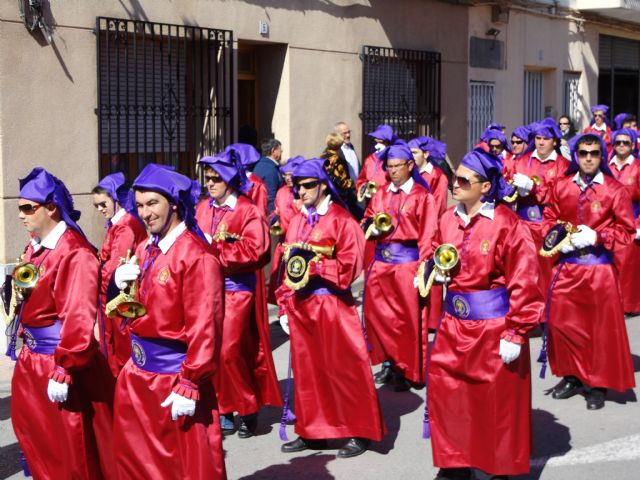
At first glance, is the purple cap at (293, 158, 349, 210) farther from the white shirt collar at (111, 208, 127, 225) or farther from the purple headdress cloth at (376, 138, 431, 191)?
the purple headdress cloth at (376, 138, 431, 191)

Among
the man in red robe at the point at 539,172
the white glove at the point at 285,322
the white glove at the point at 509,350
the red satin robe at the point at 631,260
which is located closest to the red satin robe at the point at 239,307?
the white glove at the point at 285,322

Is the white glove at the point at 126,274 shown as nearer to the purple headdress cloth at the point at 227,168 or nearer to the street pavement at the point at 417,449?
the street pavement at the point at 417,449

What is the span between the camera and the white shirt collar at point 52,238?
561 cm

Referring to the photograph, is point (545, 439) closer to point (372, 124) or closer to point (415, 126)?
point (372, 124)

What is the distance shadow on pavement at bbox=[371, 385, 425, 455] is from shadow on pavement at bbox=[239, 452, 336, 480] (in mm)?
440

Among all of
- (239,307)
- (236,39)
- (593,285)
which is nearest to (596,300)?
(593,285)

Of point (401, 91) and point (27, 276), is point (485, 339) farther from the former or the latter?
point (401, 91)

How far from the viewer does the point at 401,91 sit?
54.9 feet

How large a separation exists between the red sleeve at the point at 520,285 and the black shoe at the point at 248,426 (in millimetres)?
2282

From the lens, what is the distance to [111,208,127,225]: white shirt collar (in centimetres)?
792

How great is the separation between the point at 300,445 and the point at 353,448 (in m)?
0.37

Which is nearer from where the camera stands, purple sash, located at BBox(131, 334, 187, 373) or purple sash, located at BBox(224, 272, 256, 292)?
purple sash, located at BBox(131, 334, 187, 373)

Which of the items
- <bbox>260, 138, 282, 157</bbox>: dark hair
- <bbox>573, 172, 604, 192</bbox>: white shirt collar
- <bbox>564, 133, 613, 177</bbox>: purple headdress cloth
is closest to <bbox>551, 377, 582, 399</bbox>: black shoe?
<bbox>573, 172, 604, 192</bbox>: white shirt collar

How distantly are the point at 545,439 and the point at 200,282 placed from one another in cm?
343
